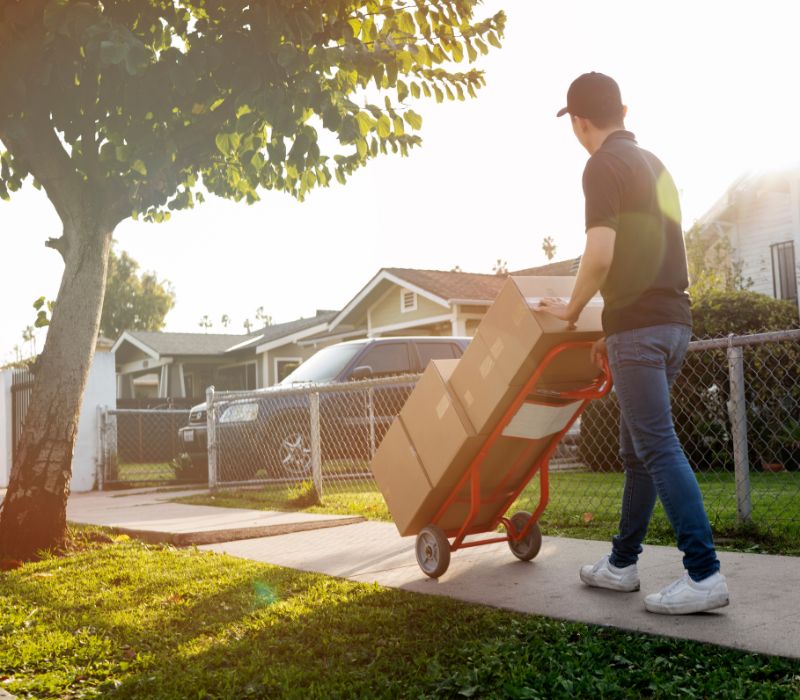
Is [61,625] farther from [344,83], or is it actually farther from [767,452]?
[767,452]

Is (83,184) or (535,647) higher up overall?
(83,184)

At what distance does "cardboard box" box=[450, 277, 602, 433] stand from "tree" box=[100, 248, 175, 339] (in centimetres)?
5955

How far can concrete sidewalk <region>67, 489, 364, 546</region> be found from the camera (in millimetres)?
6551

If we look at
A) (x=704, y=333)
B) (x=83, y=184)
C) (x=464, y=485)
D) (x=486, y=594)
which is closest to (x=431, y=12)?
(x=83, y=184)

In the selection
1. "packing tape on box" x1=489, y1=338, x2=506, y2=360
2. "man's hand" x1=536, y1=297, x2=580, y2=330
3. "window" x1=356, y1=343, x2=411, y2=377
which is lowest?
"packing tape on box" x1=489, y1=338, x2=506, y2=360

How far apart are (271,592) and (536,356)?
1887mm

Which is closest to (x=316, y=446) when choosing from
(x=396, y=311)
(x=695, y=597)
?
(x=695, y=597)

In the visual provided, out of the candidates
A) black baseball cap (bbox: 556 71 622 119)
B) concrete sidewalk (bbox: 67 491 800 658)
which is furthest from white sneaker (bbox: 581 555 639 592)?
black baseball cap (bbox: 556 71 622 119)

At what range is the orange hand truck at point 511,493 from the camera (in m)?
3.96

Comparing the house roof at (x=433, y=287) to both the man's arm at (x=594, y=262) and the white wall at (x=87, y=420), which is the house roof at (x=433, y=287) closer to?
the white wall at (x=87, y=420)

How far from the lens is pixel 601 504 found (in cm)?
746

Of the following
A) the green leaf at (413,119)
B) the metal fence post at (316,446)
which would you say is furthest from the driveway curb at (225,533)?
the green leaf at (413,119)

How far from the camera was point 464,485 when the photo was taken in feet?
14.9

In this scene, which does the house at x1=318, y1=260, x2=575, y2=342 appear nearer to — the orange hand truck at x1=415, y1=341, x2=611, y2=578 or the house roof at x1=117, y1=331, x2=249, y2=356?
the house roof at x1=117, y1=331, x2=249, y2=356
